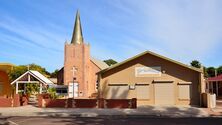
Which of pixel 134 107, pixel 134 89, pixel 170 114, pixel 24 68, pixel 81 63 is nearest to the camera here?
pixel 170 114

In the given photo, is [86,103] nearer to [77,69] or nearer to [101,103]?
[101,103]

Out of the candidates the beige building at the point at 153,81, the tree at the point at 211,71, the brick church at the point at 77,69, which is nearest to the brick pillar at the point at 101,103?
the beige building at the point at 153,81

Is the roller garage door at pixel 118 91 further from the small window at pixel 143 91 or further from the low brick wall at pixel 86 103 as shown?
the low brick wall at pixel 86 103

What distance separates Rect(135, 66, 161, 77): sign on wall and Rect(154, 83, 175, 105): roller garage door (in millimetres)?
1237

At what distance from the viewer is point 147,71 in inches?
1241

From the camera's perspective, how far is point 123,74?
31.9m

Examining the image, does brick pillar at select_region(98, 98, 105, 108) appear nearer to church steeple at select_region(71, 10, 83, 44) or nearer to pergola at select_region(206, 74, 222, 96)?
pergola at select_region(206, 74, 222, 96)

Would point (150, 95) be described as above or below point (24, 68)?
below

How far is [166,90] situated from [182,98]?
1580 millimetres

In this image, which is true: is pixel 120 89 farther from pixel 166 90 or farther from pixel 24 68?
pixel 24 68

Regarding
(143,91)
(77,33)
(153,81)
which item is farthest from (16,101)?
(77,33)

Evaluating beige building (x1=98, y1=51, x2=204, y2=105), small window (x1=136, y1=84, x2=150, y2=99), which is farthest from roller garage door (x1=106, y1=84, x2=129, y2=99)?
small window (x1=136, y1=84, x2=150, y2=99)

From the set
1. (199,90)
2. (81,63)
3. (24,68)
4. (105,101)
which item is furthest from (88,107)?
(81,63)

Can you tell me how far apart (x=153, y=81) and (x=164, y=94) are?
5.06 feet
